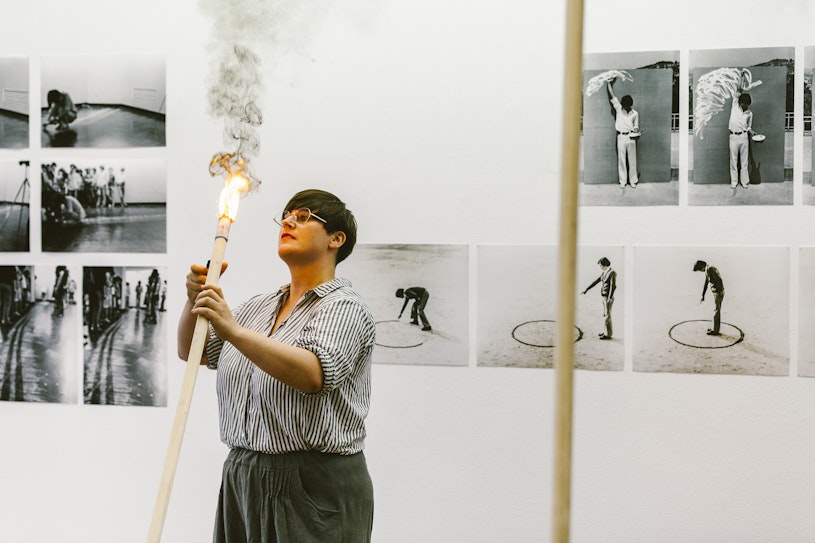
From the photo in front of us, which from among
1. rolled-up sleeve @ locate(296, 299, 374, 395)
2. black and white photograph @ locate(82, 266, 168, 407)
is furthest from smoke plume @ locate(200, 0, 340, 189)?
rolled-up sleeve @ locate(296, 299, 374, 395)

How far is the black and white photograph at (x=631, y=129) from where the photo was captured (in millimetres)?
2582

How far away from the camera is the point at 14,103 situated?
117 inches

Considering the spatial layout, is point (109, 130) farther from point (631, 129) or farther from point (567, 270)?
point (567, 270)

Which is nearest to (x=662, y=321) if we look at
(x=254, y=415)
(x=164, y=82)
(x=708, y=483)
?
(x=708, y=483)

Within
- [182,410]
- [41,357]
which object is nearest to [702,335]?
[182,410]

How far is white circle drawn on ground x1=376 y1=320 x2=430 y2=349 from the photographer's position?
2700 millimetres

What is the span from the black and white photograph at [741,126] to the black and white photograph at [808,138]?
0.04 meters

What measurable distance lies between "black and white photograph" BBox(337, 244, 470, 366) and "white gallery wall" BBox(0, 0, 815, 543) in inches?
1.9

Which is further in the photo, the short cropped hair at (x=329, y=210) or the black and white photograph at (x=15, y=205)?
the black and white photograph at (x=15, y=205)

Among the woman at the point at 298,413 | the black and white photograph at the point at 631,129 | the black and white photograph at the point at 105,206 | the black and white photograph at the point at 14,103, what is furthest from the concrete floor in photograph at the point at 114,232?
the black and white photograph at the point at 631,129

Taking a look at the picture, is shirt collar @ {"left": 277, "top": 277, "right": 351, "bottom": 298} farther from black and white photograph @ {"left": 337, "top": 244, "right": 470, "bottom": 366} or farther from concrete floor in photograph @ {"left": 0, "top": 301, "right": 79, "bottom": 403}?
concrete floor in photograph @ {"left": 0, "top": 301, "right": 79, "bottom": 403}

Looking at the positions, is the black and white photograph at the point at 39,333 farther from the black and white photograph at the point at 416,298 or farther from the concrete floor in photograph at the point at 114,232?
the black and white photograph at the point at 416,298

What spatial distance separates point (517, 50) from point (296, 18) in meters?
0.78

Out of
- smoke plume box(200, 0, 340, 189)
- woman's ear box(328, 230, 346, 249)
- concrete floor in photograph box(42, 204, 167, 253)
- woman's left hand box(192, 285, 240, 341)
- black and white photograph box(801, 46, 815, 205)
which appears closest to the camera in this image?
woman's left hand box(192, 285, 240, 341)
